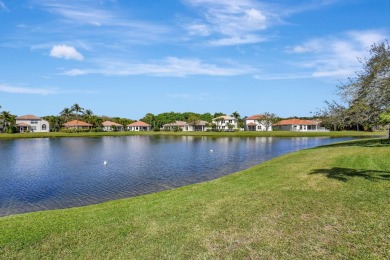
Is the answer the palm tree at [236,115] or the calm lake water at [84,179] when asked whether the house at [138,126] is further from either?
the calm lake water at [84,179]

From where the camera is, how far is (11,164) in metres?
35.5

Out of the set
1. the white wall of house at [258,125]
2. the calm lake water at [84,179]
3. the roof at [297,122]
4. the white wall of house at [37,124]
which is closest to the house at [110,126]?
the white wall of house at [37,124]

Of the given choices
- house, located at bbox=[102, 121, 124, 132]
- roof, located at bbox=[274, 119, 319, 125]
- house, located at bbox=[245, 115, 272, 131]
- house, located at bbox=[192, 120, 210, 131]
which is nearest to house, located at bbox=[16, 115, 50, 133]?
house, located at bbox=[102, 121, 124, 132]

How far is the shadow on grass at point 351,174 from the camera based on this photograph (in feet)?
48.1

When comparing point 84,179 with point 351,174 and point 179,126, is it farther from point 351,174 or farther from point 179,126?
point 179,126

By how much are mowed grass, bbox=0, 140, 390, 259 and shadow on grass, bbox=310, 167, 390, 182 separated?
0.42 metres

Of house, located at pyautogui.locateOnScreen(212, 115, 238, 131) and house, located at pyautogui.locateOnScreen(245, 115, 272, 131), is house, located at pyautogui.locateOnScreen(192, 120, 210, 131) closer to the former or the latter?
house, located at pyautogui.locateOnScreen(212, 115, 238, 131)

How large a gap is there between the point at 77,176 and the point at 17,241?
62.5ft

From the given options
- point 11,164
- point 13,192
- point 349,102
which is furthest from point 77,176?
point 349,102

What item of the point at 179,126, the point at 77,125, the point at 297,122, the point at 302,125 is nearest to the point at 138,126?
the point at 179,126

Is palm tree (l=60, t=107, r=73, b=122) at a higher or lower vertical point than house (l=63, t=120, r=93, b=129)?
higher

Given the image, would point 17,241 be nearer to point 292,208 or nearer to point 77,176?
point 292,208

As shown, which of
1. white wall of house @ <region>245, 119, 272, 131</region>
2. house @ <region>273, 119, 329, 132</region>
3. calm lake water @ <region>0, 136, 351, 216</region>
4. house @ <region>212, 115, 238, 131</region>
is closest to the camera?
calm lake water @ <region>0, 136, 351, 216</region>

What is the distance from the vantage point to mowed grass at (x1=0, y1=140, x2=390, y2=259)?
7.77m
